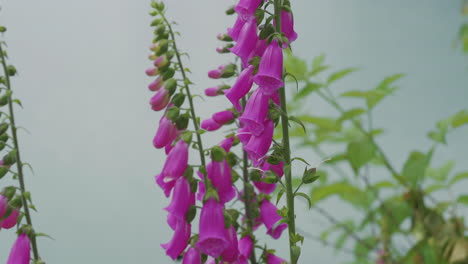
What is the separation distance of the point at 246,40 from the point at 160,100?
31 centimetres

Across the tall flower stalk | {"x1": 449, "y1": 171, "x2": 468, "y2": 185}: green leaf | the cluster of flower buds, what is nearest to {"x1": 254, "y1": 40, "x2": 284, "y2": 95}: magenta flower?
the cluster of flower buds

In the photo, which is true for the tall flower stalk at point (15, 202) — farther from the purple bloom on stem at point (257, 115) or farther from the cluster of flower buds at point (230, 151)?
the purple bloom on stem at point (257, 115)

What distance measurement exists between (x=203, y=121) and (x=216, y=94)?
8 centimetres

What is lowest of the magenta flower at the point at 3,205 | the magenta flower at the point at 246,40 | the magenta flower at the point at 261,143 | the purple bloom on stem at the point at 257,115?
→ the magenta flower at the point at 3,205

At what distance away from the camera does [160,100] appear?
1.26 metres

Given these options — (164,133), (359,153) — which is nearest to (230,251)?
(164,133)

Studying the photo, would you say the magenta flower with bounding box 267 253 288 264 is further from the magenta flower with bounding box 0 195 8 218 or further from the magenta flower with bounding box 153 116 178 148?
the magenta flower with bounding box 0 195 8 218

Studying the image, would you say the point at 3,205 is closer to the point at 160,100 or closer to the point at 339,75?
the point at 160,100

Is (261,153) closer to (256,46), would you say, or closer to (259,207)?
(256,46)

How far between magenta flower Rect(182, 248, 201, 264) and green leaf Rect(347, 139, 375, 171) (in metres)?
0.77

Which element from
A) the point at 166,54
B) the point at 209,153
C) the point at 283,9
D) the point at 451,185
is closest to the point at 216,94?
the point at 166,54

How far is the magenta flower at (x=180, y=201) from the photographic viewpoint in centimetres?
105

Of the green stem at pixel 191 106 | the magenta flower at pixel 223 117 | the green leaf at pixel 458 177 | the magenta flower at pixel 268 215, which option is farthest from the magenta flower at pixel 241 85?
the green leaf at pixel 458 177

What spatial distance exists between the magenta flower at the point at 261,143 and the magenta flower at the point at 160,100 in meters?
0.33
